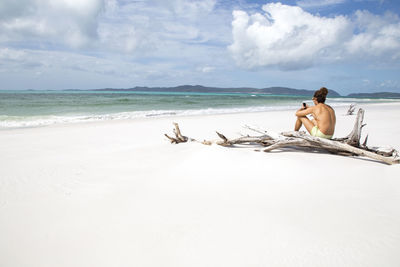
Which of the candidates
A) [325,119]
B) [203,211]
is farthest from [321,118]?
[203,211]

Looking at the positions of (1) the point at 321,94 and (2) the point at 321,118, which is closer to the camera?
(2) the point at 321,118

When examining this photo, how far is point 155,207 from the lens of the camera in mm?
2717

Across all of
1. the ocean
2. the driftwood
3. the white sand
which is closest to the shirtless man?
the driftwood

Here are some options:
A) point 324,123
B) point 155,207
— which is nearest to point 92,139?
point 155,207

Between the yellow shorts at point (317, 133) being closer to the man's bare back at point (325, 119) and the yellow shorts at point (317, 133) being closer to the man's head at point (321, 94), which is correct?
the man's bare back at point (325, 119)

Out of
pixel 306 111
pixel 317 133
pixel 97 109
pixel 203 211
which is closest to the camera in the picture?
pixel 203 211

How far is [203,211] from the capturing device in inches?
103

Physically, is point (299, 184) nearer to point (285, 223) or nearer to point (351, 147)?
point (285, 223)

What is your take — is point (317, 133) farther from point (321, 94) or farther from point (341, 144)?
point (321, 94)

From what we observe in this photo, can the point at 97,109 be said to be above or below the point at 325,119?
below

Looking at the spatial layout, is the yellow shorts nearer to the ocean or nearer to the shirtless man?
the shirtless man

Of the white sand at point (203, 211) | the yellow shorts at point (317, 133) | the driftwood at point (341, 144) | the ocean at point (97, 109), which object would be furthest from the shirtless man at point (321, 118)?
the ocean at point (97, 109)

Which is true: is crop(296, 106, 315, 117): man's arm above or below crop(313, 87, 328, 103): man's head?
below

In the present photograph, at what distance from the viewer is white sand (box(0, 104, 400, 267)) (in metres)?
1.95
